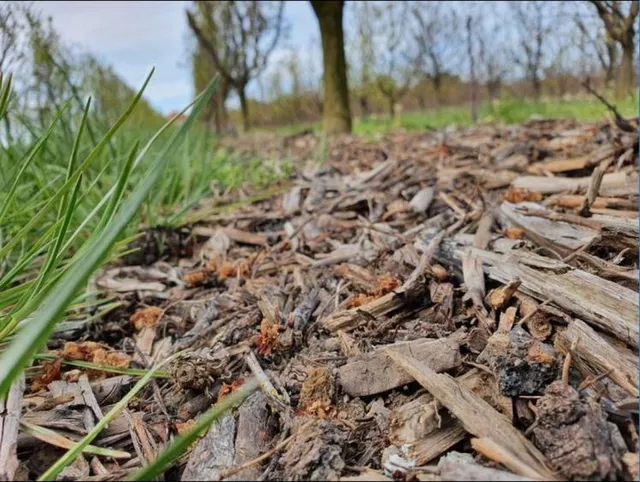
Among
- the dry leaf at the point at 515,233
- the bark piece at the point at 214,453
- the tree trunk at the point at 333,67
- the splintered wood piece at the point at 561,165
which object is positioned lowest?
the bark piece at the point at 214,453

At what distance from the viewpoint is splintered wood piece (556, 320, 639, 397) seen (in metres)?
0.76

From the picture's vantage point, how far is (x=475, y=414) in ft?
2.45

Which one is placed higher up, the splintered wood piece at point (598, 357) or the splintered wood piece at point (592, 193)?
the splintered wood piece at point (592, 193)

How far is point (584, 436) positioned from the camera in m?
0.65

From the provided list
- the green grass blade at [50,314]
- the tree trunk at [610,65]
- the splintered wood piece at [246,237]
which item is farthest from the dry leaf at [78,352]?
the tree trunk at [610,65]

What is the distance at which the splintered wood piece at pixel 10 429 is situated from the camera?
0.71 meters

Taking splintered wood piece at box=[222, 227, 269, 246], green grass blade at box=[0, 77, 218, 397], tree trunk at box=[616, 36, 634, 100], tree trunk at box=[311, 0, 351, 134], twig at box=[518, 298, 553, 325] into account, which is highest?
tree trunk at box=[311, 0, 351, 134]

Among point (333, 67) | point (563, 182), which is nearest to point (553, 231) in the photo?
point (563, 182)

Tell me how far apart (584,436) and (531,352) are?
0.67 feet

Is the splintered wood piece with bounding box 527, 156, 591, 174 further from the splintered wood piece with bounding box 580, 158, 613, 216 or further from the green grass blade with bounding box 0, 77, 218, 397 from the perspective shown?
the green grass blade with bounding box 0, 77, 218, 397

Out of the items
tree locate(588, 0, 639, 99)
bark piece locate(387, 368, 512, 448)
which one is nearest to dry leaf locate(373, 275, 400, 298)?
bark piece locate(387, 368, 512, 448)

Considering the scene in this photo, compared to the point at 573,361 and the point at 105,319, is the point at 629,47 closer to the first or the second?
the point at 573,361

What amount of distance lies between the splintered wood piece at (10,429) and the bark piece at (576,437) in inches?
29.0

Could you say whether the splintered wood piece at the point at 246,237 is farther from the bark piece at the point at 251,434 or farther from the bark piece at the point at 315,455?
the bark piece at the point at 315,455
